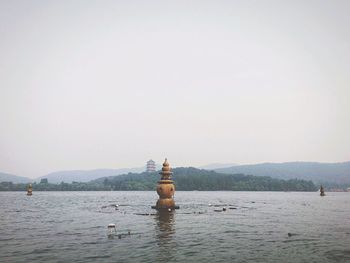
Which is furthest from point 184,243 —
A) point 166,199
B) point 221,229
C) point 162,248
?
point 166,199

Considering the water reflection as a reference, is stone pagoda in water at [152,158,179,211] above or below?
above

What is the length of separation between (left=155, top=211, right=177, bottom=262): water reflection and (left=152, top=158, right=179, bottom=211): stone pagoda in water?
1.95m

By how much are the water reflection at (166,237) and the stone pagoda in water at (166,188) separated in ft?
6.40

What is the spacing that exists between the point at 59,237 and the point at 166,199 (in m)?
18.5

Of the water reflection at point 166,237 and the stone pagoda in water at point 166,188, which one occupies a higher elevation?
the stone pagoda in water at point 166,188

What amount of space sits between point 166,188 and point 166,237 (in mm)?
15437

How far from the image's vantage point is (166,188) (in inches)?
1735

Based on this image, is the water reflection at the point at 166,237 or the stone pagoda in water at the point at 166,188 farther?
the stone pagoda in water at the point at 166,188

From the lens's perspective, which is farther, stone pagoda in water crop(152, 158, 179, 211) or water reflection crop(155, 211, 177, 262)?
stone pagoda in water crop(152, 158, 179, 211)

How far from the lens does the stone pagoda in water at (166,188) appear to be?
43.8 metres

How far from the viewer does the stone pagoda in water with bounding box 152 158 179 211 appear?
144 ft

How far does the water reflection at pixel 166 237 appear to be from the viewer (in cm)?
2200

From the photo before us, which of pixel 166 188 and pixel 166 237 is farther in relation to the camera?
pixel 166 188

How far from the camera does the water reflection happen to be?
22.0 meters
